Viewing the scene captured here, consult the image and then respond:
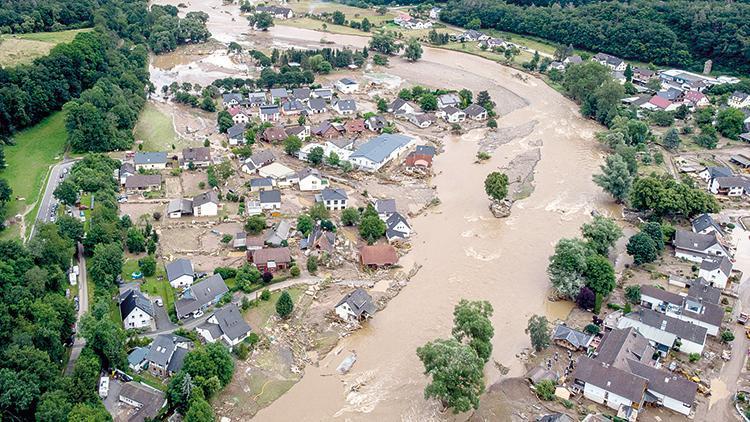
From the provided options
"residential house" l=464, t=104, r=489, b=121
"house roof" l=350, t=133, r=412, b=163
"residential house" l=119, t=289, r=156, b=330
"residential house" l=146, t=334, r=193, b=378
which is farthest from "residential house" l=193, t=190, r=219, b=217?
"residential house" l=464, t=104, r=489, b=121

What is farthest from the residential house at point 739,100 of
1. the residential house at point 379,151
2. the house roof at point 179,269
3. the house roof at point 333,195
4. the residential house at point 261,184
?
the house roof at point 179,269

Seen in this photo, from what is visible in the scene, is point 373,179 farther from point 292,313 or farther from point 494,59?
point 494,59

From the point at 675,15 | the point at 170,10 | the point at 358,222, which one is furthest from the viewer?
the point at 170,10

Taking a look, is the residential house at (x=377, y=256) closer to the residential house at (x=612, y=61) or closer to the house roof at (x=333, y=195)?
the house roof at (x=333, y=195)

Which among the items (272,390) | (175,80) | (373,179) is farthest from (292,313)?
(175,80)

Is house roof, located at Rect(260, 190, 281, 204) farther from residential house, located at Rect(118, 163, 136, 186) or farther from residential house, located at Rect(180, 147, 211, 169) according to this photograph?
residential house, located at Rect(118, 163, 136, 186)

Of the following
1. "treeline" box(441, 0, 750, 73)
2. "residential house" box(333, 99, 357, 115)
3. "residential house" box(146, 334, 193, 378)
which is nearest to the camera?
"residential house" box(146, 334, 193, 378)
